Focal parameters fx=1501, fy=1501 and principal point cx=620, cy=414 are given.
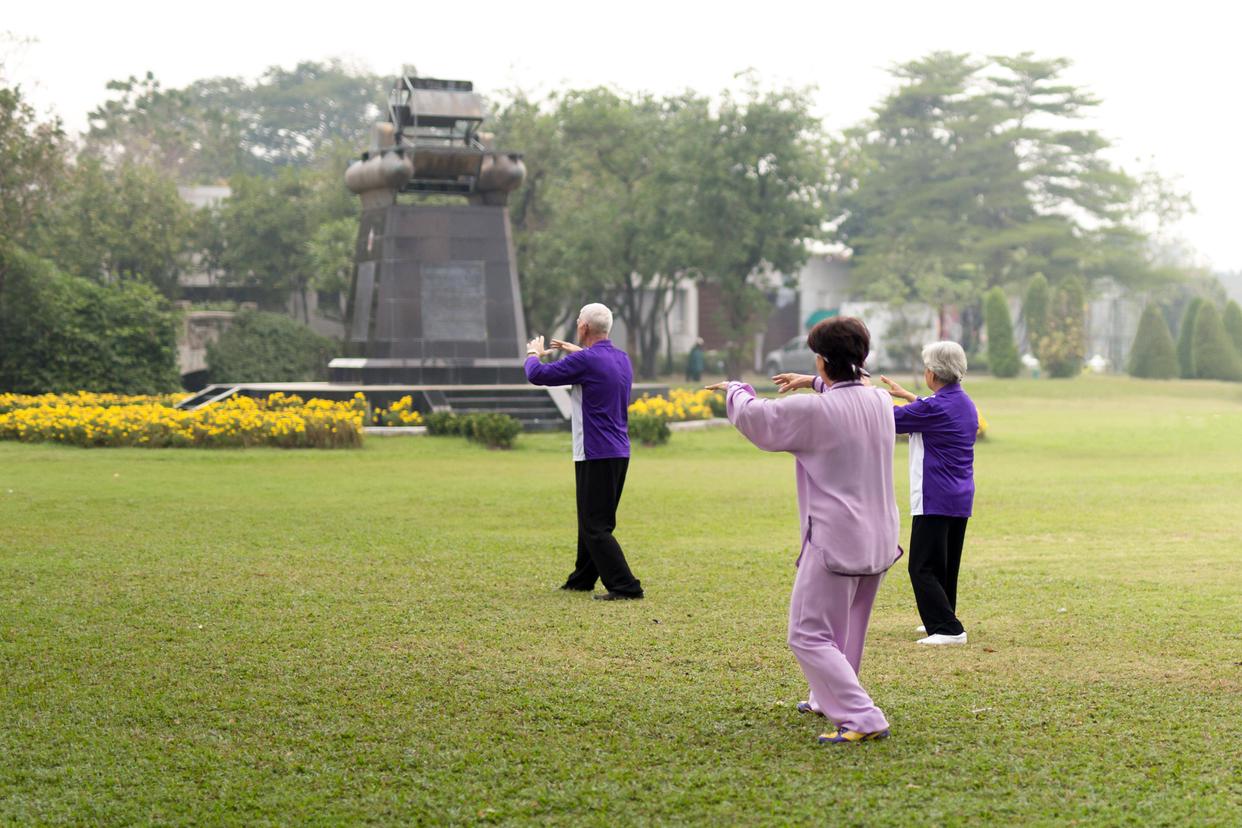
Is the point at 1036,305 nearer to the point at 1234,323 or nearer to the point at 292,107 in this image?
the point at 1234,323

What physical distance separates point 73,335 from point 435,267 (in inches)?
283

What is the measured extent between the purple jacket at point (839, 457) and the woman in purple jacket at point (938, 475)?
60.6 inches

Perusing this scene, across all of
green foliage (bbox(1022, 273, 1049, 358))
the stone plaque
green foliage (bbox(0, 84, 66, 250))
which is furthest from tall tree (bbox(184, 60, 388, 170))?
the stone plaque

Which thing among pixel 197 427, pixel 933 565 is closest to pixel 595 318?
pixel 933 565

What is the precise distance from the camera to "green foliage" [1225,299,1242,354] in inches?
1788

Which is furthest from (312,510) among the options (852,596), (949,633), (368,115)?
(368,115)

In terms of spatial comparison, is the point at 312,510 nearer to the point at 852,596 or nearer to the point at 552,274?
the point at 852,596

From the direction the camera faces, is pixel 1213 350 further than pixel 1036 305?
No

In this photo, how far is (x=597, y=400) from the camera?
7.83 meters

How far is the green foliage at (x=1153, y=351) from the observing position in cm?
4291

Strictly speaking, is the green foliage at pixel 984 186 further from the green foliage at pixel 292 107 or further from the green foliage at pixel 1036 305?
the green foliage at pixel 292 107

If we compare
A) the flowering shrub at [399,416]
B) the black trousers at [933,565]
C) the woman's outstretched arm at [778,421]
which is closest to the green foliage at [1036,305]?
the flowering shrub at [399,416]

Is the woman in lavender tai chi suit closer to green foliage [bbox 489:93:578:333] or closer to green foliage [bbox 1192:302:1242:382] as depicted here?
green foliage [bbox 489:93:578:333]

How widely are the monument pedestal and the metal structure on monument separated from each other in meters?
0.01
